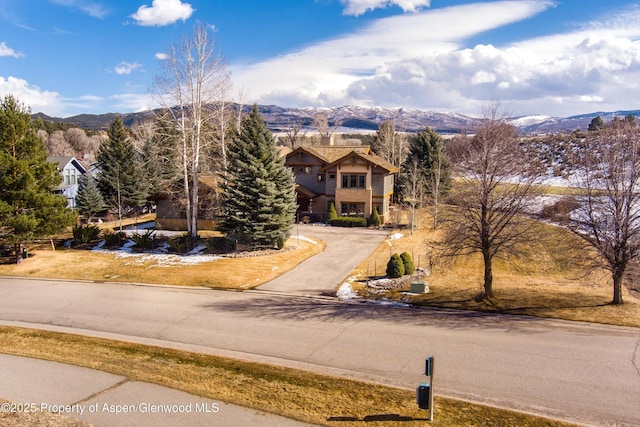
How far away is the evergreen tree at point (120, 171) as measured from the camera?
49.0 meters

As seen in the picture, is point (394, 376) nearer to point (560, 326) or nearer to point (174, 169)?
point (560, 326)

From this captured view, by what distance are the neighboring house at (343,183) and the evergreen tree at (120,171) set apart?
18050mm

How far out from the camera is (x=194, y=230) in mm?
34000

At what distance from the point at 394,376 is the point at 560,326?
7728 millimetres

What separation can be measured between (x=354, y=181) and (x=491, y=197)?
2640cm

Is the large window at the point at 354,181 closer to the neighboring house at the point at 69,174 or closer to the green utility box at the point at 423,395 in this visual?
the green utility box at the point at 423,395

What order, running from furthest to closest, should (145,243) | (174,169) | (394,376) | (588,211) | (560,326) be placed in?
1. (174,169)
2. (145,243)
3. (588,211)
4. (560,326)
5. (394,376)

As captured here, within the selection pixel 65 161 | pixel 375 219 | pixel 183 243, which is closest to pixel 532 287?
pixel 375 219

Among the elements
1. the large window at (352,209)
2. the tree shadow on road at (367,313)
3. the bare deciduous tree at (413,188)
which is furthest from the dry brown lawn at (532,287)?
the large window at (352,209)

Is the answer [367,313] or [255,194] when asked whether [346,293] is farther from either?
[255,194]

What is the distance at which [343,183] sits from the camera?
148ft

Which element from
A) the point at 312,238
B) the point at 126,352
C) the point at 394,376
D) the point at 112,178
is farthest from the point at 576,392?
the point at 112,178

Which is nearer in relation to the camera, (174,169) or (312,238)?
(312,238)

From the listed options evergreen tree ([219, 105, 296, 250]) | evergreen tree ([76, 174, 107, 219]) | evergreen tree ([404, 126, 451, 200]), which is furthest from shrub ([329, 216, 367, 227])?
evergreen tree ([76, 174, 107, 219])
